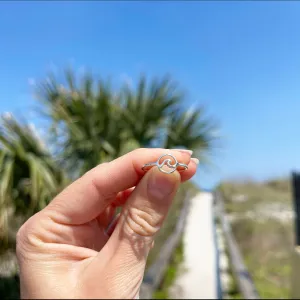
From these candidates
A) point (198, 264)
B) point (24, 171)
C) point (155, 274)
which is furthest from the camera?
point (198, 264)

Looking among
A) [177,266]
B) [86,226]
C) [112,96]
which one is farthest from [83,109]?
[86,226]

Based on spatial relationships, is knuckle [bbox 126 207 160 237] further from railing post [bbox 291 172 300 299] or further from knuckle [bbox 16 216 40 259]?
railing post [bbox 291 172 300 299]

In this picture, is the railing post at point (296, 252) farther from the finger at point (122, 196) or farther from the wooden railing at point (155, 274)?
the finger at point (122, 196)

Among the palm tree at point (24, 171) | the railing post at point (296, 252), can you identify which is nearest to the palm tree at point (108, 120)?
the palm tree at point (24, 171)

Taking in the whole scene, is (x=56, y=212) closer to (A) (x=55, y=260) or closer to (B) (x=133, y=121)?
(A) (x=55, y=260)

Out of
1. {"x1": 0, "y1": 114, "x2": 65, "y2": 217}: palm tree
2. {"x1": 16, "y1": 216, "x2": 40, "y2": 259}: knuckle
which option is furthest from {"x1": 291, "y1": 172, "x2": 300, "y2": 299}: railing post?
{"x1": 0, "y1": 114, "x2": 65, "y2": 217}: palm tree

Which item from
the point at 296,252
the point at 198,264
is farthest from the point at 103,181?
the point at 198,264

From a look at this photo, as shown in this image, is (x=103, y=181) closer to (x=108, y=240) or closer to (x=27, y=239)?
(x=108, y=240)
